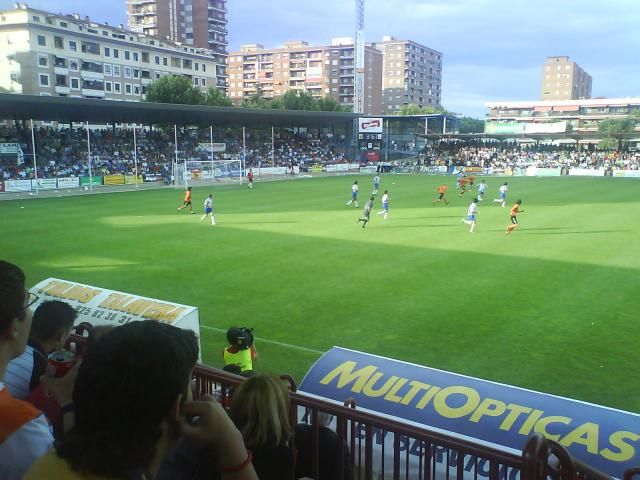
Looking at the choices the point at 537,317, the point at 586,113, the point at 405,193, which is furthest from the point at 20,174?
the point at 586,113

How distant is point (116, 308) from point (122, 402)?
8.56m

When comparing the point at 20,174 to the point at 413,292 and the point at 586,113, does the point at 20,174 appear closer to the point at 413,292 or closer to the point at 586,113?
the point at 413,292

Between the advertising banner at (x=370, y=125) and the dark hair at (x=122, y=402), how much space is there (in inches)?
3182

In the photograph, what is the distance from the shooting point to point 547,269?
18016 millimetres

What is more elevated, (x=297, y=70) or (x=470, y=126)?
(x=297, y=70)

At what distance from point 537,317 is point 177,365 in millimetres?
12558

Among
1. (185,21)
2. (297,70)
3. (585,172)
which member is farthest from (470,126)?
(585,172)

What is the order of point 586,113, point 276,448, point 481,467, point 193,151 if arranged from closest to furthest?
point 276,448 → point 481,467 → point 193,151 → point 586,113

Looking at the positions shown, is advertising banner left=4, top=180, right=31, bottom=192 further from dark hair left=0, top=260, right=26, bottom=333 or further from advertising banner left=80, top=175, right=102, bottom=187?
dark hair left=0, top=260, right=26, bottom=333

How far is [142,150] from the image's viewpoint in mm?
62875

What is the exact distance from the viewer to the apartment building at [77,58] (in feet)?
229

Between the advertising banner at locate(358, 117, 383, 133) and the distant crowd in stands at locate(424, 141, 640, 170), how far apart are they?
877 centimetres

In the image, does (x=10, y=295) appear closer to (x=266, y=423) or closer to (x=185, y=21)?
(x=266, y=423)

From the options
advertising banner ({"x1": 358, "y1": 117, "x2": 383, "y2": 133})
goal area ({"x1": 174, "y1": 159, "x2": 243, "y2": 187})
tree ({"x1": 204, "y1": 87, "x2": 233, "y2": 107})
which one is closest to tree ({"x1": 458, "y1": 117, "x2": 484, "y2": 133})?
advertising banner ({"x1": 358, "y1": 117, "x2": 383, "y2": 133})
